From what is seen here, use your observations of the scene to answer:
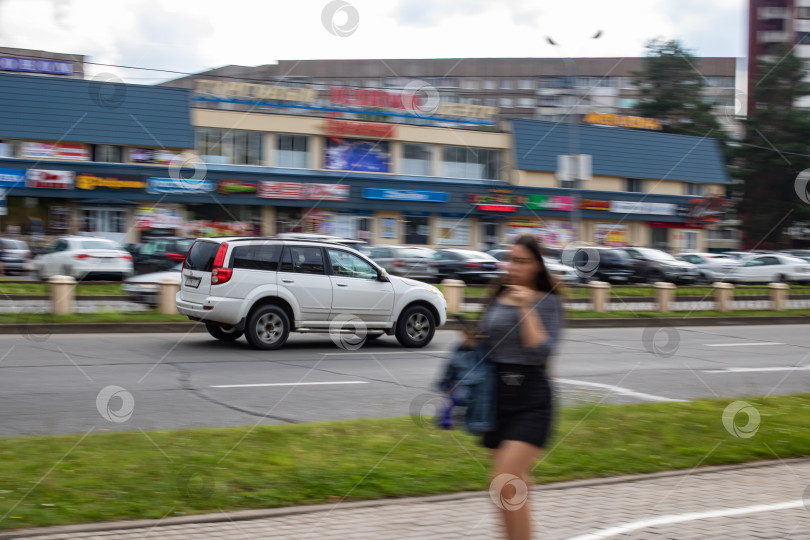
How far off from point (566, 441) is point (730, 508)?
1758 millimetres

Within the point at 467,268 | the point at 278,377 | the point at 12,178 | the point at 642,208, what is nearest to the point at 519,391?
the point at 278,377

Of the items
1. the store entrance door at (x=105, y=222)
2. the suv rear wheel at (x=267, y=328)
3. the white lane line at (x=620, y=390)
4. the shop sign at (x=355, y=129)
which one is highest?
the shop sign at (x=355, y=129)

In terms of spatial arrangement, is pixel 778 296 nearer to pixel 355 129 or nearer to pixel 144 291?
pixel 144 291

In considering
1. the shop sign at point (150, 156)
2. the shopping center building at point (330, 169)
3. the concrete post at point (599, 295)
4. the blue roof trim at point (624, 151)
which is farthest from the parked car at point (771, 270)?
the shop sign at point (150, 156)

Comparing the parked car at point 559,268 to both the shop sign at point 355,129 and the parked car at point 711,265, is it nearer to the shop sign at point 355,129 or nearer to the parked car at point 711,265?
the parked car at point 711,265

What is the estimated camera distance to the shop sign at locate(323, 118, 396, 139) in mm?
44938

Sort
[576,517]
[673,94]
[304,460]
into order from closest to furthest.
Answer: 1. [576,517]
2. [304,460]
3. [673,94]

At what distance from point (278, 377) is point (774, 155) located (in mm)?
57827

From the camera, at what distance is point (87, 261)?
995 inches

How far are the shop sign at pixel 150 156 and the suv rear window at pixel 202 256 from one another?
25956mm

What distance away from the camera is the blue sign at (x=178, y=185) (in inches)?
1533

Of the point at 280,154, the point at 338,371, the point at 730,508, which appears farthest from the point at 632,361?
the point at 280,154

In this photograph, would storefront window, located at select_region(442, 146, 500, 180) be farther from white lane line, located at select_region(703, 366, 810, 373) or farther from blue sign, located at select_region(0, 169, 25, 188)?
white lane line, located at select_region(703, 366, 810, 373)

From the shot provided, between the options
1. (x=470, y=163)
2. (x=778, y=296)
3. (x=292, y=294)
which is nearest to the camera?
(x=292, y=294)
